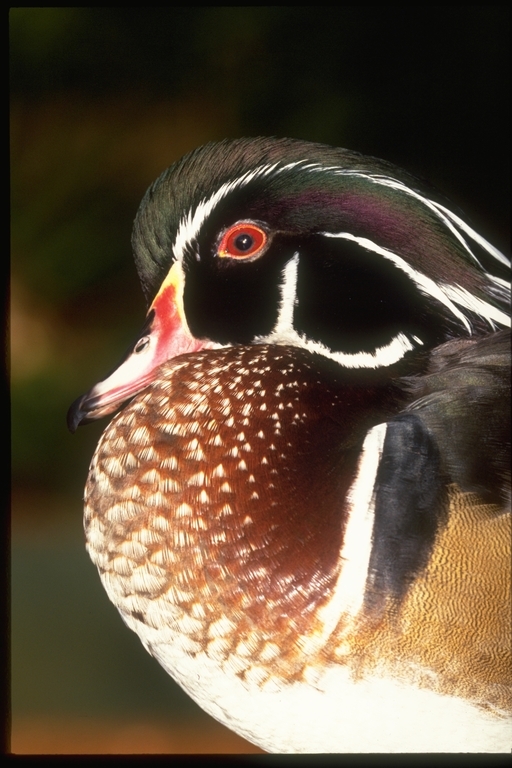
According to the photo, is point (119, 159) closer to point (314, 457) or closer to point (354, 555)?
point (314, 457)

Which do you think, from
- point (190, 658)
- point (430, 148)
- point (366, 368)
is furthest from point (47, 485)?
point (430, 148)

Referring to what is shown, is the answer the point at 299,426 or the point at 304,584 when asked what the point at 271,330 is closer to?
the point at 299,426

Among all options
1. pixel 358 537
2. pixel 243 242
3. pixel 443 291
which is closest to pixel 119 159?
pixel 243 242

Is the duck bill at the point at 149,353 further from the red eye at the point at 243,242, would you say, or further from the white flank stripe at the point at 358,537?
the white flank stripe at the point at 358,537

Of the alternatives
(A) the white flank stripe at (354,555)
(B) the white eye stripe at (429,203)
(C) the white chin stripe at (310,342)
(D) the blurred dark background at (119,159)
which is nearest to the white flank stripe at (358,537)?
(A) the white flank stripe at (354,555)

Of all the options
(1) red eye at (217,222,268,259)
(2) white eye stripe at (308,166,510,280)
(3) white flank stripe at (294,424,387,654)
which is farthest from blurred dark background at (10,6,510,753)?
(3) white flank stripe at (294,424,387,654)

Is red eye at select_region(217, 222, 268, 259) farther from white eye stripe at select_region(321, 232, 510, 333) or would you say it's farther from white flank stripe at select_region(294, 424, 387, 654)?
white flank stripe at select_region(294, 424, 387, 654)
